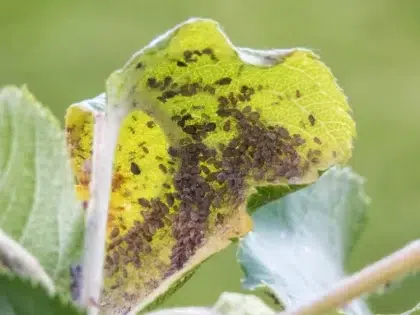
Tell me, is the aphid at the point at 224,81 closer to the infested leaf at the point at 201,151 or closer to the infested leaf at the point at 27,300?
the infested leaf at the point at 201,151

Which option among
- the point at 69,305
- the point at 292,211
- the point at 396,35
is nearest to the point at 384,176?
the point at 396,35

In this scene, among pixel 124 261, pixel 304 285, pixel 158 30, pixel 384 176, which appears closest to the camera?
Answer: pixel 124 261

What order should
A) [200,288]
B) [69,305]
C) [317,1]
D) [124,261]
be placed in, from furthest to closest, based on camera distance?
[317,1]
[200,288]
[124,261]
[69,305]

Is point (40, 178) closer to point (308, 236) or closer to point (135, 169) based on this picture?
point (135, 169)

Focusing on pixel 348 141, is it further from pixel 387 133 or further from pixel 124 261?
pixel 387 133

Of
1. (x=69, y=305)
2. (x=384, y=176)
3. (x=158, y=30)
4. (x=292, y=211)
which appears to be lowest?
(x=69, y=305)

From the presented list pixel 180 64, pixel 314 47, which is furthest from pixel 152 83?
pixel 314 47
